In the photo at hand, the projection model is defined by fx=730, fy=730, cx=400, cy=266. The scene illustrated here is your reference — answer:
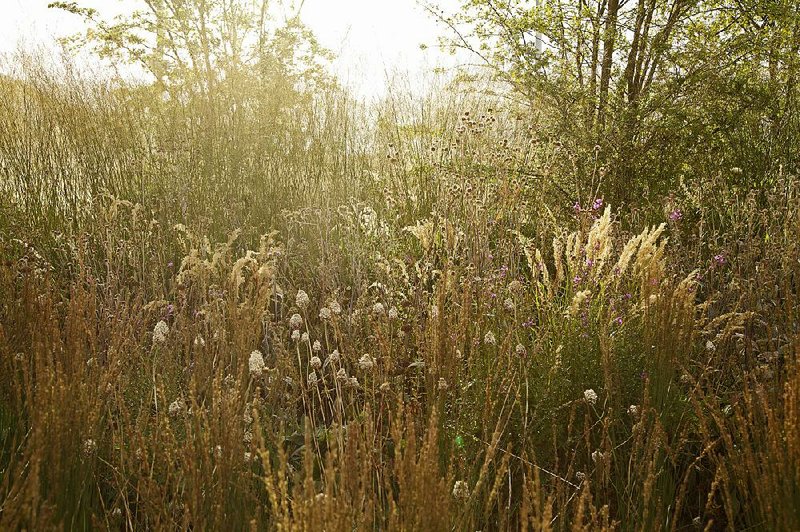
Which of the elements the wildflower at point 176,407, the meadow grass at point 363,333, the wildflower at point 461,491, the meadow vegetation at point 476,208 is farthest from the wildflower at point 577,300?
the wildflower at point 176,407

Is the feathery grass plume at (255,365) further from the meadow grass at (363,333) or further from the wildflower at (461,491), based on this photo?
the wildflower at (461,491)

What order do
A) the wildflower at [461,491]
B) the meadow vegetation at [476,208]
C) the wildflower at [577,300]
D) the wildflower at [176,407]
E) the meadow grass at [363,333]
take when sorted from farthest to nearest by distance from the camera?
1. the meadow vegetation at [476,208]
2. the wildflower at [577,300]
3. the wildflower at [176,407]
4. the wildflower at [461,491]
5. the meadow grass at [363,333]

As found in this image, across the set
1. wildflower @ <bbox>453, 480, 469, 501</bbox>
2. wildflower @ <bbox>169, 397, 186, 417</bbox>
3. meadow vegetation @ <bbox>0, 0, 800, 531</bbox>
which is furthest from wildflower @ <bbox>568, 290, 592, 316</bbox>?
wildflower @ <bbox>169, 397, 186, 417</bbox>

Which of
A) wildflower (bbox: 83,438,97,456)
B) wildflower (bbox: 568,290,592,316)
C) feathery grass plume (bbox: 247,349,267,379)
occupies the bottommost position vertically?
wildflower (bbox: 83,438,97,456)

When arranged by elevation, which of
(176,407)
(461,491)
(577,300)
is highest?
(577,300)

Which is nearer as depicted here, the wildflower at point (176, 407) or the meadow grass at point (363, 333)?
the meadow grass at point (363, 333)

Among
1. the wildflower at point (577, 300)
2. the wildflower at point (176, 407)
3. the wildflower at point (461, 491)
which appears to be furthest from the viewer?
the wildflower at point (577, 300)

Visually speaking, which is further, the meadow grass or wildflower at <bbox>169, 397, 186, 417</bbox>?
wildflower at <bbox>169, 397, 186, 417</bbox>

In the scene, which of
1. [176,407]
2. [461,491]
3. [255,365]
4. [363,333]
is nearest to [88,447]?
[176,407]

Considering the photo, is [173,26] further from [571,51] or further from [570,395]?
[570,395]

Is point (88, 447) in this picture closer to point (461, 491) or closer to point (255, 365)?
point (255, 365)

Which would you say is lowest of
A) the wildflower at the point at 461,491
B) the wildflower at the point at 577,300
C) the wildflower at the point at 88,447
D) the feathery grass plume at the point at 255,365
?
the wildflower at the point at 461,491

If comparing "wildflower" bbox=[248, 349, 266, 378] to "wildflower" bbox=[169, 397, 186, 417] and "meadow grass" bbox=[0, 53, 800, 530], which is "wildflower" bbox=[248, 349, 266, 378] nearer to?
"meadow grass" bbox=[0, 53, 800, 530]

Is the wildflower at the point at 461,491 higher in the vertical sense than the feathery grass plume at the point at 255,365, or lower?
lower
